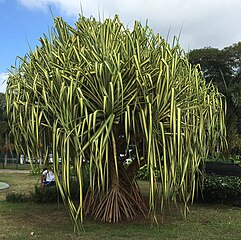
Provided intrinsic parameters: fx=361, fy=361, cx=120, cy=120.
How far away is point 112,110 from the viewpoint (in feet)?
17.3

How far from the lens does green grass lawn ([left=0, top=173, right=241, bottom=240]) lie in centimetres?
542

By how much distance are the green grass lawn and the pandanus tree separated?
36cm

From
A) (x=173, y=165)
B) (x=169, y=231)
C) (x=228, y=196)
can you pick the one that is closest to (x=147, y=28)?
(x=173, y=165)

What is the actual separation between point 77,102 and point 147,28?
2349 mm

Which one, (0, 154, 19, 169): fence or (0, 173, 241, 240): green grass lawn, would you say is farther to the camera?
(0, 154, 19, 169): fence

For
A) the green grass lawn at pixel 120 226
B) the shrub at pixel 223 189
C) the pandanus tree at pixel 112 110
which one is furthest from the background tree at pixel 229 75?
the pandanus tree at pixel 112 110

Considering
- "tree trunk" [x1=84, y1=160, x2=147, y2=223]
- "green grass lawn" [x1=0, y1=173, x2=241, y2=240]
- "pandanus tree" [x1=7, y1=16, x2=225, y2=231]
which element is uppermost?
"pandanus tree" [x1=7, y1=16, x2=225, y2=231]

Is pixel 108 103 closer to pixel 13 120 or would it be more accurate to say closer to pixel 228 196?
pixel 13 120

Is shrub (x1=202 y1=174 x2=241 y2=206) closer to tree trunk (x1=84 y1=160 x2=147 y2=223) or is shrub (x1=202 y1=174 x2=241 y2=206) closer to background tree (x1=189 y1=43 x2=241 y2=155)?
tree trunk (x1=84 y1=160 x2=147 y2=223)

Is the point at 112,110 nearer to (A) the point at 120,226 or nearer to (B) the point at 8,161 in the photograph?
(A) the point at 120,226

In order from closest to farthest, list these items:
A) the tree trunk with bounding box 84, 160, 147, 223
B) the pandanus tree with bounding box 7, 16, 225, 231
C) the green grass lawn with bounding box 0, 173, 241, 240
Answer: the pandanus tree with bounding box 7, 16, 225, 231 → the green grass lawn with bounding box 0, 173, 241, 240 → the tree trunk with bounding box 84, 160, 147, 223

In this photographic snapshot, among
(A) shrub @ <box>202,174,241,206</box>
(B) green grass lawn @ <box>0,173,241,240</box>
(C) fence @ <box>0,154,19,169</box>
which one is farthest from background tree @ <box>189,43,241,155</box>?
(C) fence @ <box>0,154,19,169</box>

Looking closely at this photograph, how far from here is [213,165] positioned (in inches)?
366

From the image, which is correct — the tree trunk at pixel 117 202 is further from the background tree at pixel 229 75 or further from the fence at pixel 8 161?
the fence at pixel 8 161
